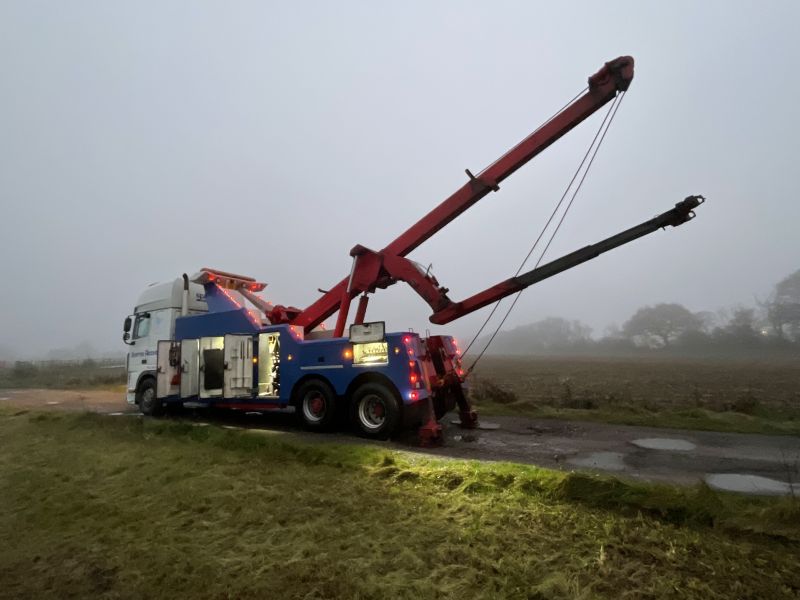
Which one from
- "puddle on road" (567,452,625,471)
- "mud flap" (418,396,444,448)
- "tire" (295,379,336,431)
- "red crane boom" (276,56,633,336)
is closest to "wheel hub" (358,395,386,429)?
"tire" (295,379,336,431)

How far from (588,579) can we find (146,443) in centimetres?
703

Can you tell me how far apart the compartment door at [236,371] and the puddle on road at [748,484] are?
8.23 m

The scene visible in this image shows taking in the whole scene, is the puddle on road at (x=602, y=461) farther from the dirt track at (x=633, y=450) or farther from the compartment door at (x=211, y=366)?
the compartment door at (x=211, y=366)

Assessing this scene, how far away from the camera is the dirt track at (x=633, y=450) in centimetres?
552

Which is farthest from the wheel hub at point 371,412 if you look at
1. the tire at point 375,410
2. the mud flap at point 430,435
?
the mud flap at point 430,435

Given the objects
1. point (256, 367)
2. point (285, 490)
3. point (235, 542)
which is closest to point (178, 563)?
point (235, 542)

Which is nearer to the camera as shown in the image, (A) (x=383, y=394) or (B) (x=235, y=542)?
(B) (x=235, y=542)

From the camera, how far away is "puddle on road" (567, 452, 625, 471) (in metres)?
5.91

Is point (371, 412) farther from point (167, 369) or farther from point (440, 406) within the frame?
point (167, 369)

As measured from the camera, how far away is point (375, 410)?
8.13 metres

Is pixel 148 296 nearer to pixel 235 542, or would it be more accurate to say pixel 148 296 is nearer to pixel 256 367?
pixel 256 367

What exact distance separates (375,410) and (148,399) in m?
7.09

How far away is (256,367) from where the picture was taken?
9.70 m

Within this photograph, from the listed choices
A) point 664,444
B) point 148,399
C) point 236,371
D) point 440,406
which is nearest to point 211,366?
point 236,371
